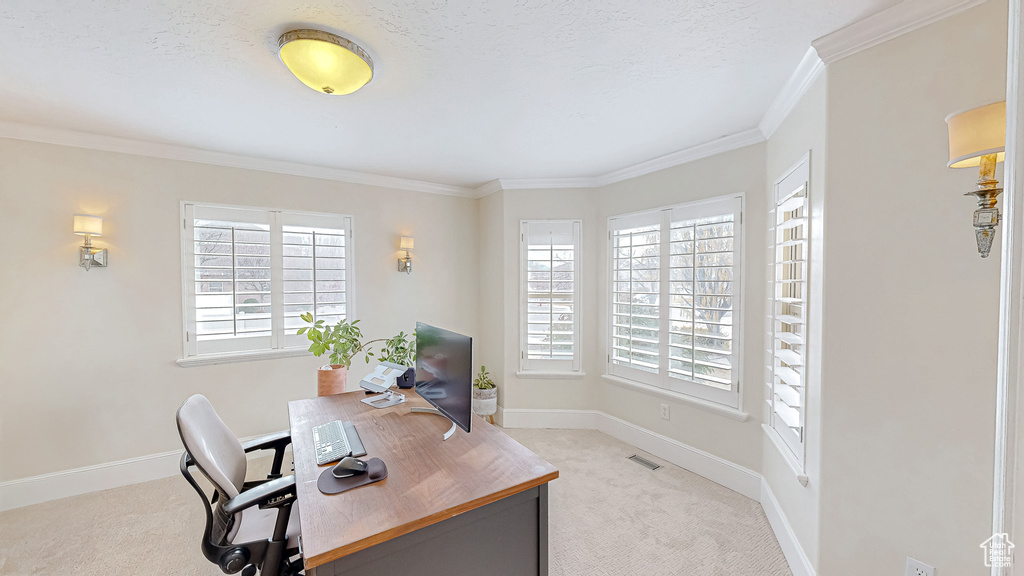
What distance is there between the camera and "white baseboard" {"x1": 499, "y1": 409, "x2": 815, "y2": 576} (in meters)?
2.12

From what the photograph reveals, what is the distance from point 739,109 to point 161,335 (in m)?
→ 4.35

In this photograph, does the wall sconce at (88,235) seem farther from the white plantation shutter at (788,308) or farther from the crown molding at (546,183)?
the white plantation shutter at (788,308)

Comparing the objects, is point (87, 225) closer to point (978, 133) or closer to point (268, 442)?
point (268, 442)

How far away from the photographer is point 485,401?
4.05 m

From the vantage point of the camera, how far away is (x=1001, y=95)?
1.30m

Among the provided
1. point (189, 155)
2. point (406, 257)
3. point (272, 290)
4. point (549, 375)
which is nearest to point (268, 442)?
point (272, 290)

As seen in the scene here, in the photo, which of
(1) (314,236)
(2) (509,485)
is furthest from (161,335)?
(2) (509,485)

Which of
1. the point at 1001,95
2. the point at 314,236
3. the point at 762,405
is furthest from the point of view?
the point at 314,236

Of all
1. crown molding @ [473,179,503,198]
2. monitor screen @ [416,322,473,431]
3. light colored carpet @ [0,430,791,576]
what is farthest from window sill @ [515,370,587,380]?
crown molding @ [473,179,503,198]

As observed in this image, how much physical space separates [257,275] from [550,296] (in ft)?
8.62

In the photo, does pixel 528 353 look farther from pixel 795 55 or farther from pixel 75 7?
pixel 75 7

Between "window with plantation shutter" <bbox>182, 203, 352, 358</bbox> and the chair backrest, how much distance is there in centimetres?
165

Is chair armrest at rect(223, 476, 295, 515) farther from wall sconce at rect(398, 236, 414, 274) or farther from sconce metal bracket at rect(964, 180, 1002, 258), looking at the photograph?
wall sconce at rect(398, 236, 414, 274)

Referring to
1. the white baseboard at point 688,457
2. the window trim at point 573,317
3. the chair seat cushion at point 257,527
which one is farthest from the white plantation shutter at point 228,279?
the white baseboard at point 688,457
